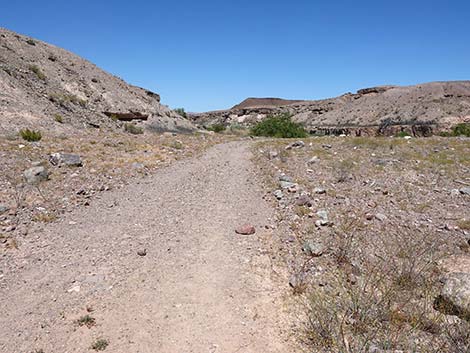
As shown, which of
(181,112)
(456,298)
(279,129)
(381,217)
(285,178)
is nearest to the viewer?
(456,298)

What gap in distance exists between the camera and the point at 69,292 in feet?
14.4

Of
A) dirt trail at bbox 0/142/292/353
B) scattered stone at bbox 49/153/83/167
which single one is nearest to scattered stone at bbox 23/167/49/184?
scattered stone at bbox 49/153/83/167

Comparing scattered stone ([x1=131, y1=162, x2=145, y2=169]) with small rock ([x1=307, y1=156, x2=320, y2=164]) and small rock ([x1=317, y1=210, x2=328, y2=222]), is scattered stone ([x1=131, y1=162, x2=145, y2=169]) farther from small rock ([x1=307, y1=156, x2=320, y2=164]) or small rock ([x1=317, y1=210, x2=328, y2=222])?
small rock ([x1=317, y1=210, x2=328, y2=222])

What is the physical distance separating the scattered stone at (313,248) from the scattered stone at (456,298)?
1.72m

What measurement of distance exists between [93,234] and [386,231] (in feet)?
17.9

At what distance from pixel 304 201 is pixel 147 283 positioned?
411 centimetres

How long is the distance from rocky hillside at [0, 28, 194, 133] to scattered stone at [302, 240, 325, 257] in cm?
1334

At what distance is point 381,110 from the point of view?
60.0m

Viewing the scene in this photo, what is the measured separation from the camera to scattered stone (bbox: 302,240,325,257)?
535 cm

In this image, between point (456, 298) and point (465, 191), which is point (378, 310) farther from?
point (465, 191)

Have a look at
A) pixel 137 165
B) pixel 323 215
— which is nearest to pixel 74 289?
pixel 323 215

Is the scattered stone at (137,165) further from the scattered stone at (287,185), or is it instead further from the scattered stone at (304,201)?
the scattered stone at (304,201)

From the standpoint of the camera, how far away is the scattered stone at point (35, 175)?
825 cm

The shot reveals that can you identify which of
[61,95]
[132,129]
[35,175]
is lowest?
[35,175]
